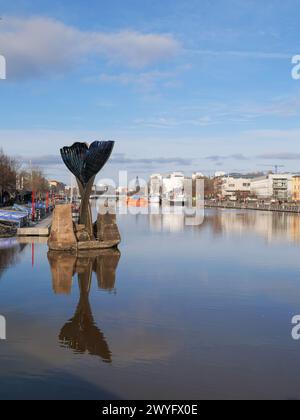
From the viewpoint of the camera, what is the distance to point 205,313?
9.94 meters

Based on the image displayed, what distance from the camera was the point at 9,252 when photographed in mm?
19188

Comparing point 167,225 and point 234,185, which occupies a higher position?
point 234,185

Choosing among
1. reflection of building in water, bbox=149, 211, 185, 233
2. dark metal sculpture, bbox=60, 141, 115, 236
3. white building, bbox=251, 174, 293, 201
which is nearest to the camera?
dark metal sculpture, bbox=60, 141, 115, 236

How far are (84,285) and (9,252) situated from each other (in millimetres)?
7312

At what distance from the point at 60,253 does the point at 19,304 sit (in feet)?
27.6

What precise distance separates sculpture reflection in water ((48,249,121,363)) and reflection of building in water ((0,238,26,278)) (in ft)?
4.10

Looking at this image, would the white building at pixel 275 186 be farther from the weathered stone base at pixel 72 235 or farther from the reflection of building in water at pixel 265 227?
the weathered stone base at pixel 72 235

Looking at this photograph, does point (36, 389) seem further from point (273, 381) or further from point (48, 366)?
point (273, 381)

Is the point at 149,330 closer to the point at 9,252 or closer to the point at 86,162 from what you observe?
the point at 9,252

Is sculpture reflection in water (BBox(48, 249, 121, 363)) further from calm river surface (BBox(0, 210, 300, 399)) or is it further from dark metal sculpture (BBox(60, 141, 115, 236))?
dark metal sculpture (BBox(60, 141, 115, 236))

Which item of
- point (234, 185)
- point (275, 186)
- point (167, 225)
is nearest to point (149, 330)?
point (167, 225)

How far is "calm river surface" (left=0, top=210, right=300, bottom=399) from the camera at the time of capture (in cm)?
645

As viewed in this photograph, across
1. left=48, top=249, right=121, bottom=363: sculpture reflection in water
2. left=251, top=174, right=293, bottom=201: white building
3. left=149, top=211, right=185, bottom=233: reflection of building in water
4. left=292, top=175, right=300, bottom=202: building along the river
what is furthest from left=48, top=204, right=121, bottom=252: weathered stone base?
left=251, top=174, right=293, bottom=201: white building

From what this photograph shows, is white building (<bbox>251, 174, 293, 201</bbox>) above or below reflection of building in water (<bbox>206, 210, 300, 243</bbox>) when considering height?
above
